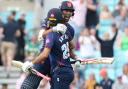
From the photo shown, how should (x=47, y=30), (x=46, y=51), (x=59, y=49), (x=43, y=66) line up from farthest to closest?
(x=43, y=66) < (x=47, y=30) < (x=59, y=49) < (x=46, y=51)

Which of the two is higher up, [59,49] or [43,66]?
[59,49]

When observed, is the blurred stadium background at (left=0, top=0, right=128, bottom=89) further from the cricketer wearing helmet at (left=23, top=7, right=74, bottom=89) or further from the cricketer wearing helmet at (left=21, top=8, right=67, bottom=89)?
the cricketer wearing helmet at (left=23, top=7, right=74, bottom=89)

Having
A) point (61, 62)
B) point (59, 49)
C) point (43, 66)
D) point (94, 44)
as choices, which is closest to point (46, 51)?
point (59, 49)

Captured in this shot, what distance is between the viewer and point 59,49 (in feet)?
35.9

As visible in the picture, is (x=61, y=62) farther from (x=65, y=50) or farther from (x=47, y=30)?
(x=47, y=30)

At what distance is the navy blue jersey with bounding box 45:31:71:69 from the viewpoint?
35.5 ft

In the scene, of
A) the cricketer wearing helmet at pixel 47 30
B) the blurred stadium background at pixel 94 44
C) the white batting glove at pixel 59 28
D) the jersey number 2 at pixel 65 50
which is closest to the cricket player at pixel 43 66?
the cricketer wearing helmet at pixel 47 30

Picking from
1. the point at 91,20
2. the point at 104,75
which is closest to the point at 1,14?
the point at 91,20

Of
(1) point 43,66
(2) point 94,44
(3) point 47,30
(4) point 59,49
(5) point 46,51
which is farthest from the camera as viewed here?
(2) point 94,44

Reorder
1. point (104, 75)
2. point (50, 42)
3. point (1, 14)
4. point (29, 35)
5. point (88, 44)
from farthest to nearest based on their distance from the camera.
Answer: point (1, 14)
point (29, 35)
point (88, 44)
point (104, 75)
point (50, 42)

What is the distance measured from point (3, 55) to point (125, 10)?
12.0 feet

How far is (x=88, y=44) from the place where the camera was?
1781 cm

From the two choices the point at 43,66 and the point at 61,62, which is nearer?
the point at 61,62

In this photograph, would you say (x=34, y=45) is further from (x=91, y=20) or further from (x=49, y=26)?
(x=49, y=26)
